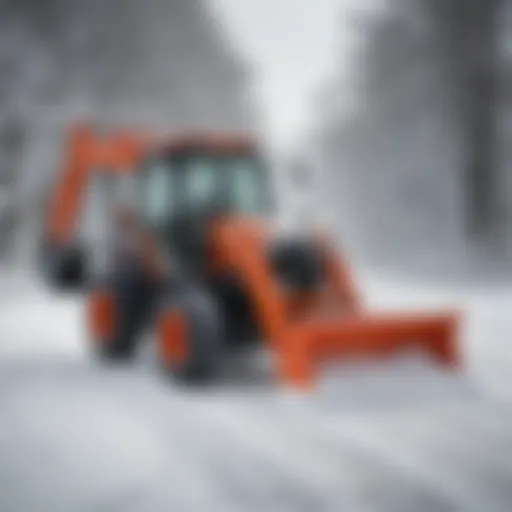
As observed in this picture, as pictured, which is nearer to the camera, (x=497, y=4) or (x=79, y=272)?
(x=79, y=272)

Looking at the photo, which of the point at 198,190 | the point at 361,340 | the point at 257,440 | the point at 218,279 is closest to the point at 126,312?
the point at 218,279

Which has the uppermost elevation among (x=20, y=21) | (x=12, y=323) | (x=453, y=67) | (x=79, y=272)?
(x=20, y=21)

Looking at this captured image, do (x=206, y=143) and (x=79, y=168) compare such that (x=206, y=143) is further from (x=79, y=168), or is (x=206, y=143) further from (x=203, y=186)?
(x=79, y=168)

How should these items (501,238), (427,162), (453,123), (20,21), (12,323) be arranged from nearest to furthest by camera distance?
1. (12,323)
2. (20,21)
3. (501,238)
4. (453,123)
5. (427,162)

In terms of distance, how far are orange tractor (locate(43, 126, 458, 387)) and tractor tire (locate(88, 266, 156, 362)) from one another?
0.03 ft

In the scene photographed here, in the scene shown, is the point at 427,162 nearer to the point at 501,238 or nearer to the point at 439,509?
the point at 501,238

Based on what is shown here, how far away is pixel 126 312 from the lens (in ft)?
25.6

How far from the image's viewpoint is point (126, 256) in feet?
25.6

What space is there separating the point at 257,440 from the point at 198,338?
1453 mm

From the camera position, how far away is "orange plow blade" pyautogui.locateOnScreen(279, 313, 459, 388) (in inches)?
227

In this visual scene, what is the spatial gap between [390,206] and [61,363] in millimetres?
17542

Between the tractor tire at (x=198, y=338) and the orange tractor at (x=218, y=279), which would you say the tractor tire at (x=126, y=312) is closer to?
the orange tractor at (x=218, y=279)

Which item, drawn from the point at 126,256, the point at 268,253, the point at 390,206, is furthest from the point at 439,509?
the point at 390,206

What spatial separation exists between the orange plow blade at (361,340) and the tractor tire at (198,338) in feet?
1.87
